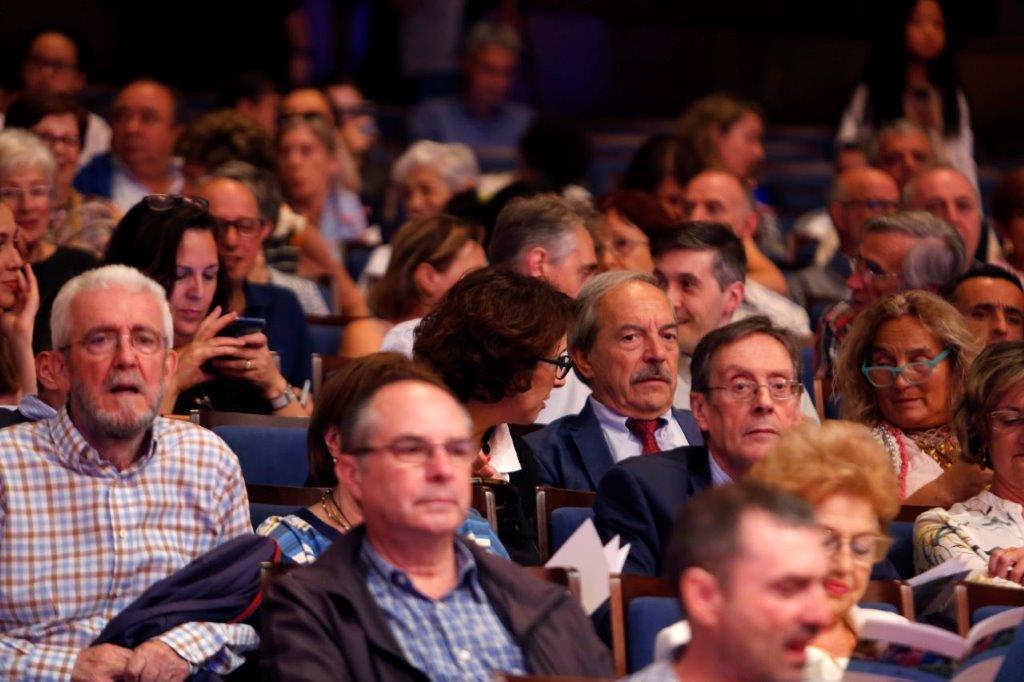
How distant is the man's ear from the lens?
254cm

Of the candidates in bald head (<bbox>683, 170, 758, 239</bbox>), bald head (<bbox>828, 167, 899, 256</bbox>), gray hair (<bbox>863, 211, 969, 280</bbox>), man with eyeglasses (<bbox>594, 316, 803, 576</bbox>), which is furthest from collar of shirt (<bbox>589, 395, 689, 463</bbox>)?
bald head (<bbox>828, 167, 899, 256</bbox>)

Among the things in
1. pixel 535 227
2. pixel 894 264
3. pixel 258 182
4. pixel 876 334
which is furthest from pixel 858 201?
pixel 876 334

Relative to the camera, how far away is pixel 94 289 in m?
3.62

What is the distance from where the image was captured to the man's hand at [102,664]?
3.21 m

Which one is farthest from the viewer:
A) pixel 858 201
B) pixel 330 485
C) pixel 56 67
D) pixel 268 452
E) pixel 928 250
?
pixel 56 67

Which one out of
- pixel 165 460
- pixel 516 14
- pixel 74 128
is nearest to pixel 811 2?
pixel 516 14

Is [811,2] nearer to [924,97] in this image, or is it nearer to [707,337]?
[924,97]

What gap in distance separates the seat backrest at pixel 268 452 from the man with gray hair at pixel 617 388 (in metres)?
0.57

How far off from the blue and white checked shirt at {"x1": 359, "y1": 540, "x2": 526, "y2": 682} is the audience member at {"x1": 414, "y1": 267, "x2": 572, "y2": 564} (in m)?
0.90

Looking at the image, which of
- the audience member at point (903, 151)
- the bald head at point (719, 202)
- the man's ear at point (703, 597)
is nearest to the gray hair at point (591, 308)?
the man's ear at point (703, 597)

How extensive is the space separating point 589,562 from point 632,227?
3.15 m

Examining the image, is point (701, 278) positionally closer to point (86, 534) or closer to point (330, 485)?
point (330, 485)

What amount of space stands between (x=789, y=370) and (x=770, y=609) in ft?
4.93

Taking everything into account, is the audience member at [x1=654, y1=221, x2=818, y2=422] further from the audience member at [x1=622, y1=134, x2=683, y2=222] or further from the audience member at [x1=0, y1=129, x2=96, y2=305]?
the audience member at [x1=622, y1=134, x2=683, y2=222]
